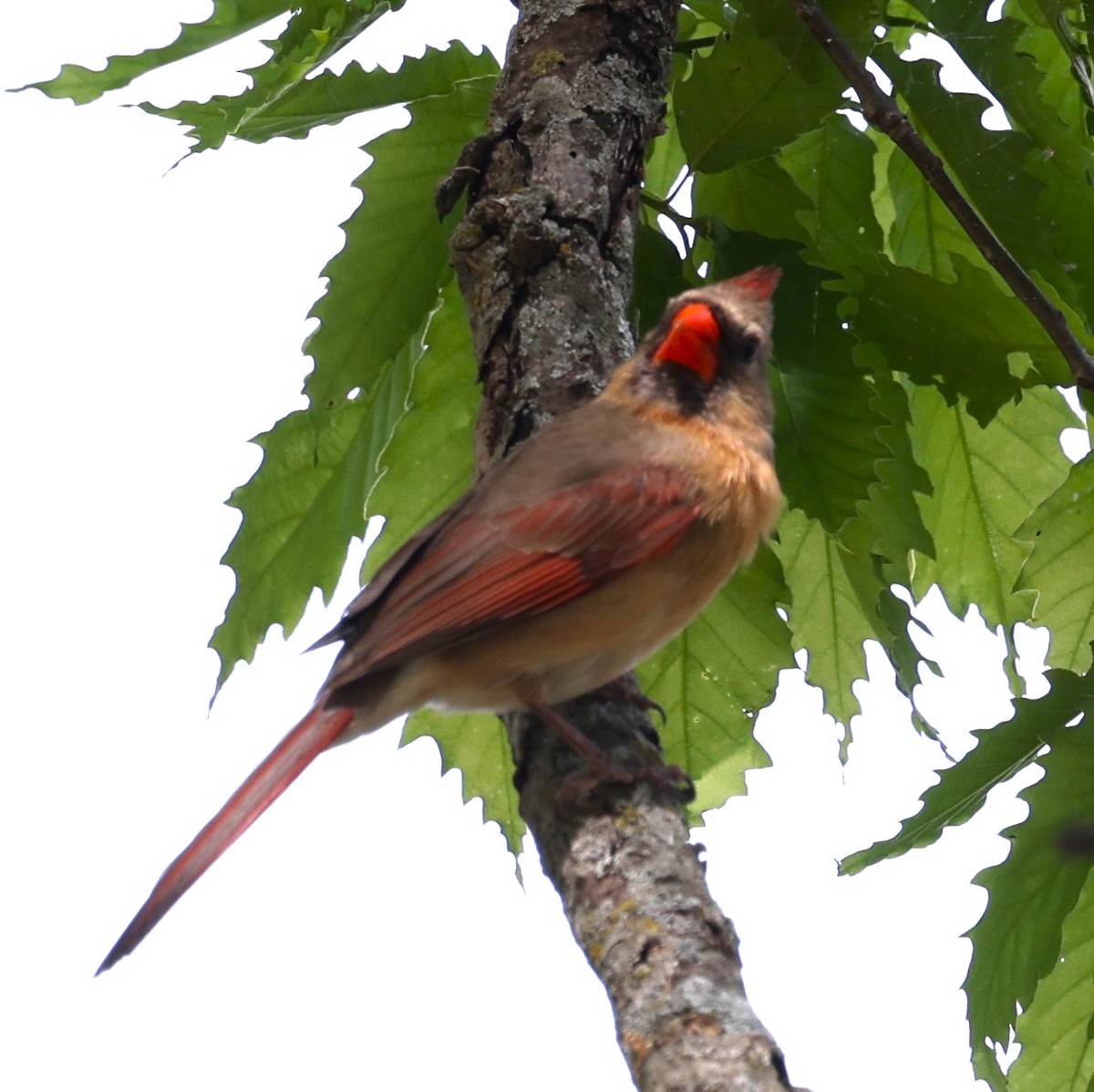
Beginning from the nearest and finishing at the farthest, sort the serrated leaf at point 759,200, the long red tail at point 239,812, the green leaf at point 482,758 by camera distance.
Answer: the long red tail at point 239,812
the serrated leaf at point 759,200
the green leaf at point 482,758

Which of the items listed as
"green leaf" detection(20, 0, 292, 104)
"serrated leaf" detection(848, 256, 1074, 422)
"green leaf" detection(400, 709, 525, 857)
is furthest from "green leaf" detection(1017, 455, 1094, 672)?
"green leaf" detection(20, 0, 292, 104)

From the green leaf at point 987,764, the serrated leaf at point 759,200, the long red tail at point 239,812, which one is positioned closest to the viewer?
the long red tail at point 239,812

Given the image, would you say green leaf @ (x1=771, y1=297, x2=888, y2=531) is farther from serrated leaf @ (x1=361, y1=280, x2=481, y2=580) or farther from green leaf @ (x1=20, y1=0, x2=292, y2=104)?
green leaf @ (x1=20, y1=0, x2=292, y2=104)

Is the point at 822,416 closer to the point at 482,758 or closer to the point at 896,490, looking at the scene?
the point at 896,490

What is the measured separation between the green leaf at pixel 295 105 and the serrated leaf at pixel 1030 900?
1739 mm

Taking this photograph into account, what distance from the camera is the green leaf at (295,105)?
295cm

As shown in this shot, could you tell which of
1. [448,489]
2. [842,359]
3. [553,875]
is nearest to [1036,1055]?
[553,875]

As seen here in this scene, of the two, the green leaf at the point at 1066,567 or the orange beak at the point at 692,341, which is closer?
the green leaf at the point at 1066,567

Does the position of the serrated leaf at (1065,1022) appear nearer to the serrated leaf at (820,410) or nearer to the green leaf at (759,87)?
the serrated leaf at (820,410)

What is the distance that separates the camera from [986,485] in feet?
10.7

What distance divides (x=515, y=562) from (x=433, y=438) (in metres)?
0.47

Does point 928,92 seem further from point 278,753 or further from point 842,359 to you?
point 278,753

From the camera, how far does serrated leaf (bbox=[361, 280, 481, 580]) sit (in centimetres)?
313

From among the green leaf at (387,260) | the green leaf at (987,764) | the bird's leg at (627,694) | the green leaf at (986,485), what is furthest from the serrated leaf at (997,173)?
the bird's leg at (627,694)
